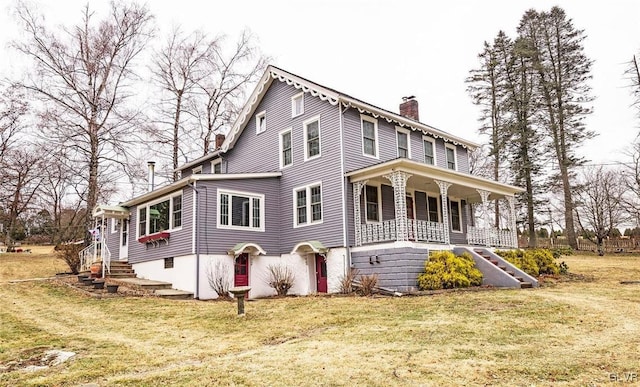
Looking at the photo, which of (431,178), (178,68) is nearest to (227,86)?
(178,68)

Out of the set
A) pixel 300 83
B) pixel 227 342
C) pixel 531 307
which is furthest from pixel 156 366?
pixel 300 83

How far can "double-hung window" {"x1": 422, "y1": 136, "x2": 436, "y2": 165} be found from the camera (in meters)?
20.5

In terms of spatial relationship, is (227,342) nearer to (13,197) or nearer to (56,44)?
(56,44)

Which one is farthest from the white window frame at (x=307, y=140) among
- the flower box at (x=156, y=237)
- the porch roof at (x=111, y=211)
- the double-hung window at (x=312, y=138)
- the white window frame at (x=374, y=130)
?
the porch roof at (x=111, y=211)

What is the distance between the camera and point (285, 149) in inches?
757

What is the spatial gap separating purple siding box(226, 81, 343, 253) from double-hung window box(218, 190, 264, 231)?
102cm

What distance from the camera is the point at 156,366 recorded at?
6.59 meters

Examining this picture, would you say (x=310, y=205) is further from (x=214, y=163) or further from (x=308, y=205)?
(x=214, y=163)

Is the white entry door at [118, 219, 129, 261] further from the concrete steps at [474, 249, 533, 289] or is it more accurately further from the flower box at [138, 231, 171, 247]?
the concrete steps at [474, 249, 533, 289]

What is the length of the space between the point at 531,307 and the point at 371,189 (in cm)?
832

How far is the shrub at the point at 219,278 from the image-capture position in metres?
15.8

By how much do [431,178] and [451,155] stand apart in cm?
630

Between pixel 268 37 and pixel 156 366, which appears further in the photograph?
pixel 268 37

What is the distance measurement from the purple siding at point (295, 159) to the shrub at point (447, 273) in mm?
3224
